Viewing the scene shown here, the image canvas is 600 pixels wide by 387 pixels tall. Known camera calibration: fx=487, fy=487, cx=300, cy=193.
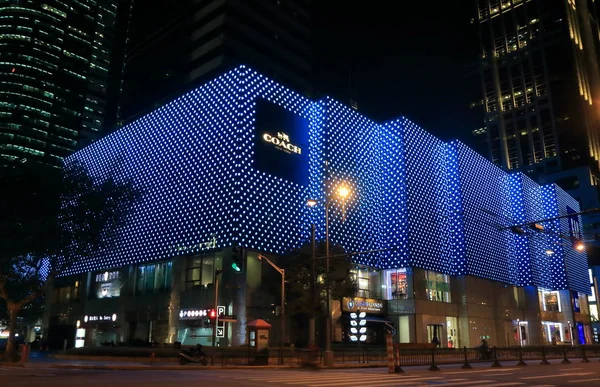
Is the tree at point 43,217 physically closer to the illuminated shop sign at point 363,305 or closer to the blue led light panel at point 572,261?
the illuminated shop sign at point 363,305

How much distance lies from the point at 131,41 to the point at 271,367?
10257 centimetres

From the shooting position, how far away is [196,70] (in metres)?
79.8

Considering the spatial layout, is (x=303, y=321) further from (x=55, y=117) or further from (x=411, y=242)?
(x=55, y=117)

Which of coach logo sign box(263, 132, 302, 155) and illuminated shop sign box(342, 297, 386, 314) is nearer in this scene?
coach logo sign box(263, 132, 302, 155)

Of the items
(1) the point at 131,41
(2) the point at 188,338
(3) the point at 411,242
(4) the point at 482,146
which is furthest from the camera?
(4) the point at 482,146

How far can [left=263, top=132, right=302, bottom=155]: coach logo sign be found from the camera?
153ft

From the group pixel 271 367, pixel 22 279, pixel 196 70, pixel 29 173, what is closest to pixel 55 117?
pixel 196 70

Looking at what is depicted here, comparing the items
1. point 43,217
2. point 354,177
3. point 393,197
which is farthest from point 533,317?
point 43,217

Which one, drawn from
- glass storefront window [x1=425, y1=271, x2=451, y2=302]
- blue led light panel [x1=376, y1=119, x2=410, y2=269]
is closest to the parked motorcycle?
blue led light panel [x1=376, y1=119, x2=410, y2=269]

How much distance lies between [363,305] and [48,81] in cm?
15979

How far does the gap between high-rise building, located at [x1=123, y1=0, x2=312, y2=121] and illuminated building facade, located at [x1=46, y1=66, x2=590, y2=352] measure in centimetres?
2115

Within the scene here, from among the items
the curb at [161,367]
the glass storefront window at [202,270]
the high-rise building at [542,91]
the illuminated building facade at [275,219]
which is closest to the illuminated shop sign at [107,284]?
the illuminated building facade at [275,219]

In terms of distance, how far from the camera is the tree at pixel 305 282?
135 feet

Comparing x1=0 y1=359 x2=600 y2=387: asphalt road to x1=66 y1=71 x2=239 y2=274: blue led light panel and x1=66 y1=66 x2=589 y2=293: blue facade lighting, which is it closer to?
x1=66 y1=66 x2=589 y2=293: blue facade lighting
